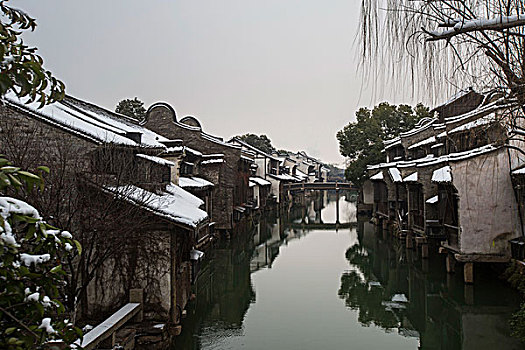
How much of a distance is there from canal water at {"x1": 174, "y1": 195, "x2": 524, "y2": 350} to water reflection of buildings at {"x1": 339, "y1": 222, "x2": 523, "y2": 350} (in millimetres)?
26

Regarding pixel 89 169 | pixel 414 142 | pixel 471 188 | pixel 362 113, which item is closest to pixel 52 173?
pixel 89 169

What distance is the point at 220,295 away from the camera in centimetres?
1630

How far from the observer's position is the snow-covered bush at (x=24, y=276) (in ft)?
7.25

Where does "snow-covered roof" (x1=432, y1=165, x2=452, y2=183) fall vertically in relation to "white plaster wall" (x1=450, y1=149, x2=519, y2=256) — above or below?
above

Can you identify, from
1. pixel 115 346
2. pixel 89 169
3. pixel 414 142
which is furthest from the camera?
pixel 414 142

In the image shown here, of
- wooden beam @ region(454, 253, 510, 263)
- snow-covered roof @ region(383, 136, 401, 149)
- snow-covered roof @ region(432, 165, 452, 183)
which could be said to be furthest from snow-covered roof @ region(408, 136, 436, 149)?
wooden beam @ region(454, 253, 510, 263)

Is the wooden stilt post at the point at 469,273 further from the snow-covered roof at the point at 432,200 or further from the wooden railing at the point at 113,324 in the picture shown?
the wooden railing at the point at 113,324

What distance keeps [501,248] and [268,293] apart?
778 cm

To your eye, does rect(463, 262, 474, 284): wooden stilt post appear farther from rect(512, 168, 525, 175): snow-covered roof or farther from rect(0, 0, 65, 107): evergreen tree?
rect(0, 0, 65, 107): evergreen tree

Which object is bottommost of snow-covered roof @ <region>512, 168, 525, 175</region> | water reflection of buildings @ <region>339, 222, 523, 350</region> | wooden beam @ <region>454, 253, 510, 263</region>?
water reflection of buildings @ <region>339, 222, 523, 350</region>

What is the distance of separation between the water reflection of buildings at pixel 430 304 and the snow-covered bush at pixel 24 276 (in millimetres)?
10670

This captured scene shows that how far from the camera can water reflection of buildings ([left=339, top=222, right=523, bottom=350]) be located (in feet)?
39.7

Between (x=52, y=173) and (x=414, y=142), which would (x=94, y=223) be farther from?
(x=414, y=142)

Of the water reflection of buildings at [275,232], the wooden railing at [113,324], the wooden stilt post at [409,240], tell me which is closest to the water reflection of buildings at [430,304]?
the wooden stilt post at [409,240]
